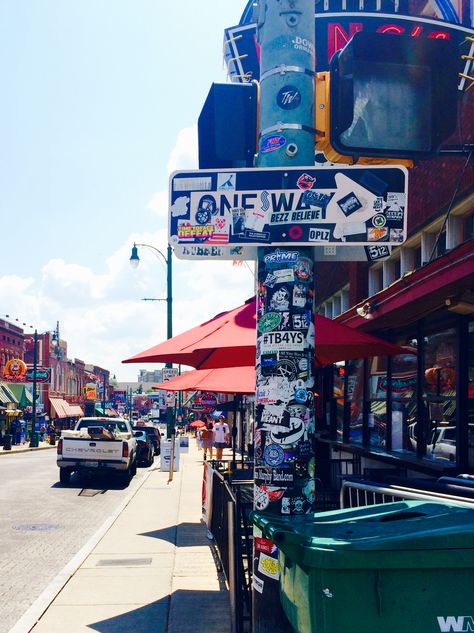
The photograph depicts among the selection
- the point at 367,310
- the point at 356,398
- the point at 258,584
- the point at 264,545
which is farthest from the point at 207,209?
the point at 356,398

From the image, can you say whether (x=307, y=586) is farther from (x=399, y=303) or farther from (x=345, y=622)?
(x=399, y=303)

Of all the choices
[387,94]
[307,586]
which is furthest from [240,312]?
[307,586]

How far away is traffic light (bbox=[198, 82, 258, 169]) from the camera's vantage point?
4.50 m

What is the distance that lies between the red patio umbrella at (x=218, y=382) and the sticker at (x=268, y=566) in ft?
21.9

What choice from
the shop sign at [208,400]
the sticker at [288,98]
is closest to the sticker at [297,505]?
the sticker at [288,98]

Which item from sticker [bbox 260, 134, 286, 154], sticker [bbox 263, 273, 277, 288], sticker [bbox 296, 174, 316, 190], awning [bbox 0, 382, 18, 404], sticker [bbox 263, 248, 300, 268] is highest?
sticker [bbox 260, 134, 286, 154]

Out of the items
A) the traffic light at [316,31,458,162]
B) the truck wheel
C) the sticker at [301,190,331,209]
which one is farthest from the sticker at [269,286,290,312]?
the truck wheel

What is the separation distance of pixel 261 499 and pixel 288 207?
1703 mm

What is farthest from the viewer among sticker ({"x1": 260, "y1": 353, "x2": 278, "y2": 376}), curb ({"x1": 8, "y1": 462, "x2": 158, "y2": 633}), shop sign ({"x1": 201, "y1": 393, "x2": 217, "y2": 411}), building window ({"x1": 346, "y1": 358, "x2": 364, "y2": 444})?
shop sign ({"x1": 201, "y1": 393, "x2": 217, "y2": 411})

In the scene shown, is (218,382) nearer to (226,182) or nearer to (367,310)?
(367,310)

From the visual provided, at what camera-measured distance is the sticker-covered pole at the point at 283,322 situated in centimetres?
405

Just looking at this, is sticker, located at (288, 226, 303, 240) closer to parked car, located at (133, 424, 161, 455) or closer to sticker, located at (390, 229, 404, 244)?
sticker, located at (390, 229, 404, 244)

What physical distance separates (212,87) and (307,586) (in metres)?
2.98

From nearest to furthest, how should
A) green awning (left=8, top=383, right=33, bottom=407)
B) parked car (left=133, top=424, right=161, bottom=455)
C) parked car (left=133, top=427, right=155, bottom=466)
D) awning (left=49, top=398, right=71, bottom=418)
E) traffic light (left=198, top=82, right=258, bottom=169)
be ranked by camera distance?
traffic light (left=198, top=82, right=258, bottom=169) → parked car (left=133, top=427, right=155, bottom=466) → parked car (left=133, top=424, right=161, bottom=455) → green awning (left=8, top=383, right=33, bottom=407) → awning (left=49, top=398, right=71, bottom=418)
